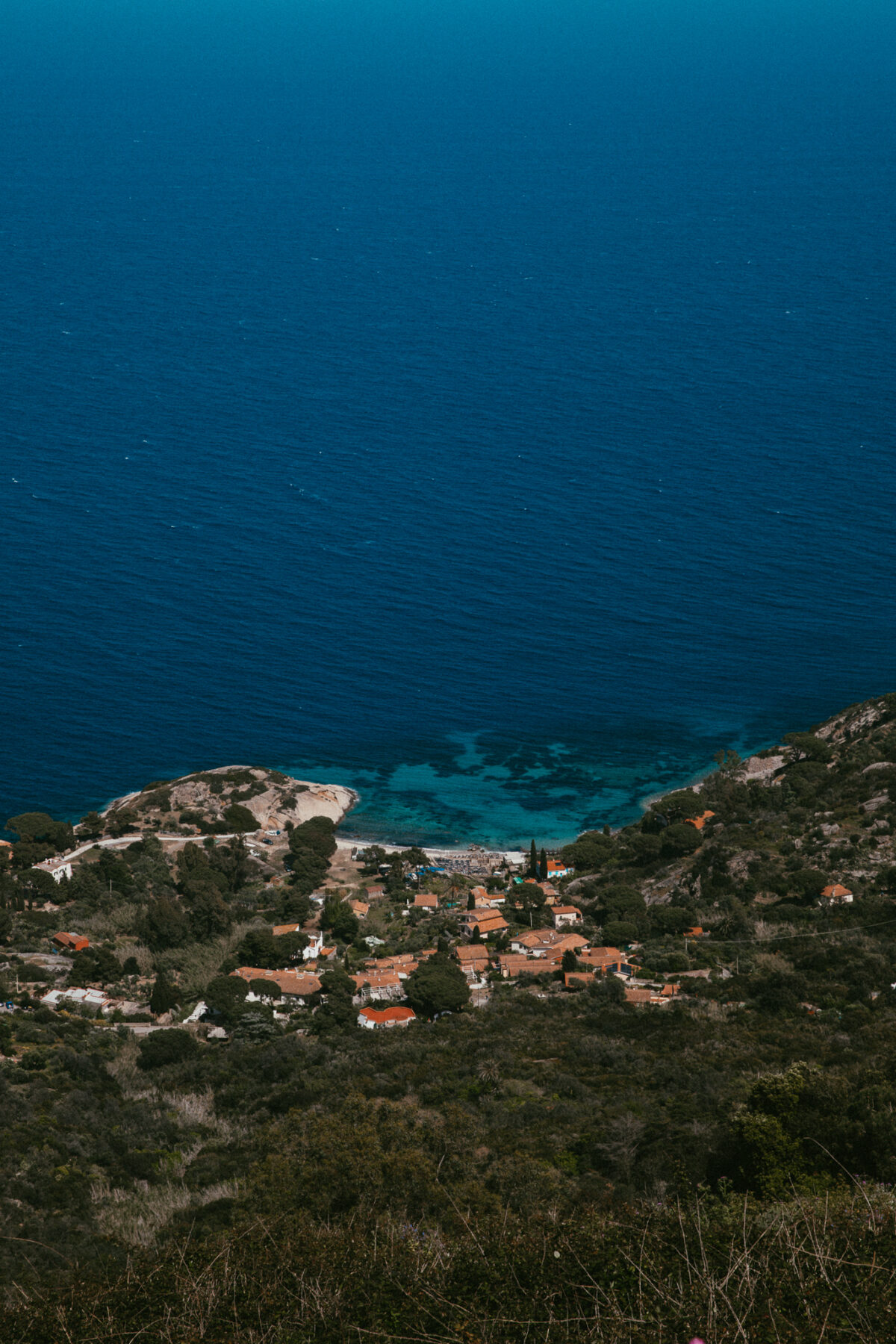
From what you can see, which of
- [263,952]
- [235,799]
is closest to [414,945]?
[263,952]

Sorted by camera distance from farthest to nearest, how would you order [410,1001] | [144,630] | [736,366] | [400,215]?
[400,215] → [736,366] → [144,630] → [410,1001]

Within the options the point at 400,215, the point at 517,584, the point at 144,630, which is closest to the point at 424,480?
the point at 517,584

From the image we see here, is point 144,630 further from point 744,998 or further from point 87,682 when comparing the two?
point 744,998

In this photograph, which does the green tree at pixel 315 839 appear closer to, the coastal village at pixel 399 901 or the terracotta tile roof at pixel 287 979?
the coastal village at pixel 399 901

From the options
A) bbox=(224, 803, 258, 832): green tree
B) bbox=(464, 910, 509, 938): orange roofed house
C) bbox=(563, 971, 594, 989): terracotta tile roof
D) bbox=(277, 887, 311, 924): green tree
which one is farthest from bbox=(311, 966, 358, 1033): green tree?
bbox=(224, 803, 258, 832): green tree

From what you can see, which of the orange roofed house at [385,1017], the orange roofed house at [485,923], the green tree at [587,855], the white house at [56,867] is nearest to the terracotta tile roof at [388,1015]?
the orange roofed house at [385,1017]

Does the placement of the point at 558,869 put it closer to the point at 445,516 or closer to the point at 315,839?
the point at 315,839
